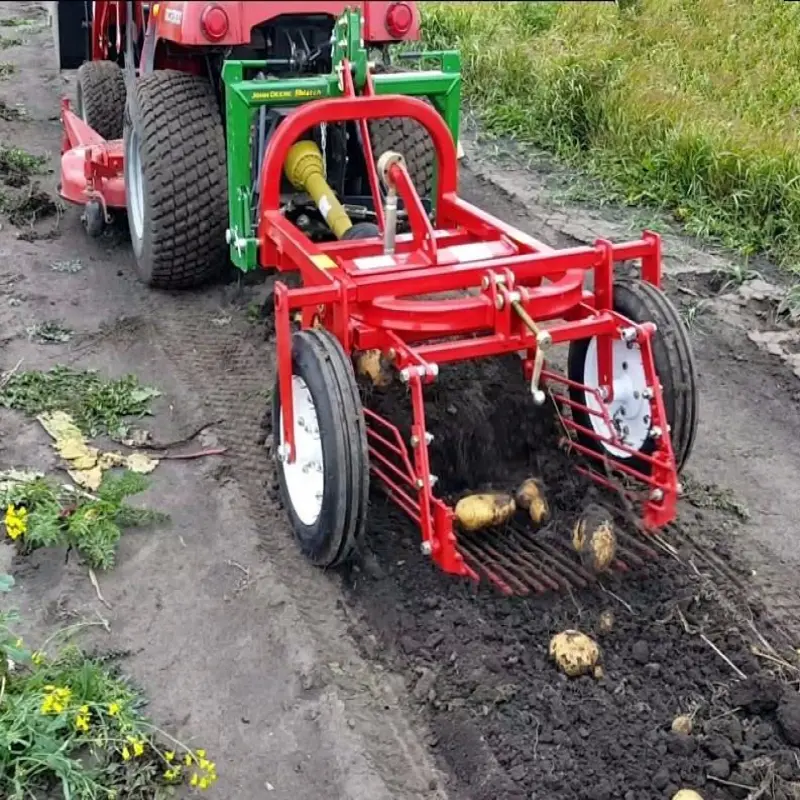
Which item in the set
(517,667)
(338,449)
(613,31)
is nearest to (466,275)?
(338,449)

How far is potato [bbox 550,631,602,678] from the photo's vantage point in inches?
121

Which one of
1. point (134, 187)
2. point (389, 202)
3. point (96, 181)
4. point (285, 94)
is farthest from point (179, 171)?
point (389, 202)

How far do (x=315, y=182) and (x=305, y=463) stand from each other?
1.38 meters

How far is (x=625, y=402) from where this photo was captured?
12.3 feet

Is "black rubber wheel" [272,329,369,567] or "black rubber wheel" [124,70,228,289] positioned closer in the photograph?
"black rubber wheel" [272,329,369,567]

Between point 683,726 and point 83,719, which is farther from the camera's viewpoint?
point 683,726

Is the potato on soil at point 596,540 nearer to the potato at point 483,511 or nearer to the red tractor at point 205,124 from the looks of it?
the potato at point 483,511

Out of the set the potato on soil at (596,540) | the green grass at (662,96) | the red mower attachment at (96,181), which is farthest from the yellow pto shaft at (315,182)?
the green grass at (662,96)

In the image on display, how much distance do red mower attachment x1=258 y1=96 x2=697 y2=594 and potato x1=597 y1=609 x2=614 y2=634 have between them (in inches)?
5.9

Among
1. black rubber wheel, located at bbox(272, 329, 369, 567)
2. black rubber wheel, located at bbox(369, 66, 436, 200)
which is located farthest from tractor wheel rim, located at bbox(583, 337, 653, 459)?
black rubber wheel, located at bbox(369, 66, 436, 200)

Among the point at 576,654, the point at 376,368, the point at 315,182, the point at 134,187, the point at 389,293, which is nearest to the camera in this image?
the point at 576,654

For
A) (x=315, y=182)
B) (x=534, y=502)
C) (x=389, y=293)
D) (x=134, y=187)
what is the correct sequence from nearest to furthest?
(x=389, y=293), (x=534, y=502), (x=315, y=182), (x=134, y=187)

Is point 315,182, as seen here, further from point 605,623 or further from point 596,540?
point 605,623

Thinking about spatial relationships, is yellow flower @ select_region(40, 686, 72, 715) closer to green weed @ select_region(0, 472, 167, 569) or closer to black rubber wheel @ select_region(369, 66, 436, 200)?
green weed @ select_region(0, 472, 167, 569)
